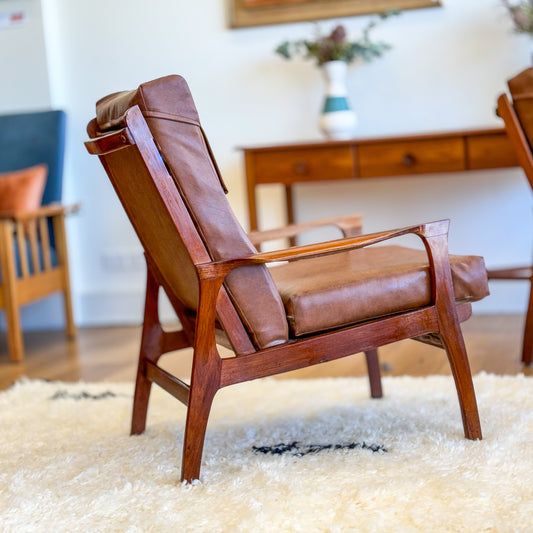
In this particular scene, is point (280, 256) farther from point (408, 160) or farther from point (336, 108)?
point (336, 108)

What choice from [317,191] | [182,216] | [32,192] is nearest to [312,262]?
[182,216]

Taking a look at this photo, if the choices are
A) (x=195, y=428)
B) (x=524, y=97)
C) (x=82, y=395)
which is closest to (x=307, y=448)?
(x=195, y=428)

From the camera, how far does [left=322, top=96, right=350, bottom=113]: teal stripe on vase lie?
3161 millimetres

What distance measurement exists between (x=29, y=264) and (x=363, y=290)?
2100 millimetres

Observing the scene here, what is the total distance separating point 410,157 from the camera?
115 inches

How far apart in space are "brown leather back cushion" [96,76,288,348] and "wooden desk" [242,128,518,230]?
4.59ft

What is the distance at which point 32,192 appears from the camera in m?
3.41

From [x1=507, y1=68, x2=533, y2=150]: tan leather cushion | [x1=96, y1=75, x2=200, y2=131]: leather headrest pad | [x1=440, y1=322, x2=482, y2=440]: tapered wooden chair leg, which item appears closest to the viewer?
[x1=96, y1=75, x2=200, y2=131]: leather headrest pad

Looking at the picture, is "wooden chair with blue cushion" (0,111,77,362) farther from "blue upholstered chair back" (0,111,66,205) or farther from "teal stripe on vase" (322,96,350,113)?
"teal stripe on vase" (322,96,350,113)

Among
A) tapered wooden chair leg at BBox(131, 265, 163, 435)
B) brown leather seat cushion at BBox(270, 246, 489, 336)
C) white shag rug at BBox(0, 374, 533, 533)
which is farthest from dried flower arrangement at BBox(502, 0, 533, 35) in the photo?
tapered wooden chair leg at BBox(131, 265, 163, 435)

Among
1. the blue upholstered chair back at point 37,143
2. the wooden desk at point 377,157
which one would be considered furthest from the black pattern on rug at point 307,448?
the blue upholstered chair back at point 37,143

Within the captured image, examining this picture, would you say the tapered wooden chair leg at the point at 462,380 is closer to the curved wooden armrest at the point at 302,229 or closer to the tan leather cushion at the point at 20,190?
the curved wooden armrest at the point at 302,229

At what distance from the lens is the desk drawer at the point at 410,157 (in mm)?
2877

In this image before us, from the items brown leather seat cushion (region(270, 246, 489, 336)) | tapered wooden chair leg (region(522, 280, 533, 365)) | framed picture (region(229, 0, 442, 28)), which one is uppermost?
framed picture (region(229, 0, 442, 28))
